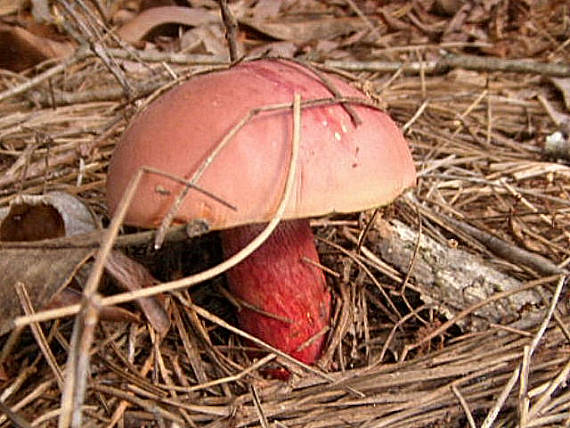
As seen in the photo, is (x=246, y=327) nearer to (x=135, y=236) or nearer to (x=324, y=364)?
(x=324, y=364)

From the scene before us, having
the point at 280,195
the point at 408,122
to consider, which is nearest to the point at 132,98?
the point at 280,195

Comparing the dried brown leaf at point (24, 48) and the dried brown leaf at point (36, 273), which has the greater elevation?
the dried brown leaf at point (24, 48)

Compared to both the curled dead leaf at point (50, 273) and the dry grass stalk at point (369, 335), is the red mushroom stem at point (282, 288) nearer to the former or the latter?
the dry grass stalk at point (369, 335)

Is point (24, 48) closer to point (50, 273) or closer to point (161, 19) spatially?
point (161, 19)

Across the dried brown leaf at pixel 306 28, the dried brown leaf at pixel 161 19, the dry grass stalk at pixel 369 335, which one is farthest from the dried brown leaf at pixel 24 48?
the dried brown leaf at pixel 306 28

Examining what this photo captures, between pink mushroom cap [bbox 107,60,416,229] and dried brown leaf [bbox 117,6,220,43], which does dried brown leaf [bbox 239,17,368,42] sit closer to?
dried brown leaf [bbox 117,6,220,43]
